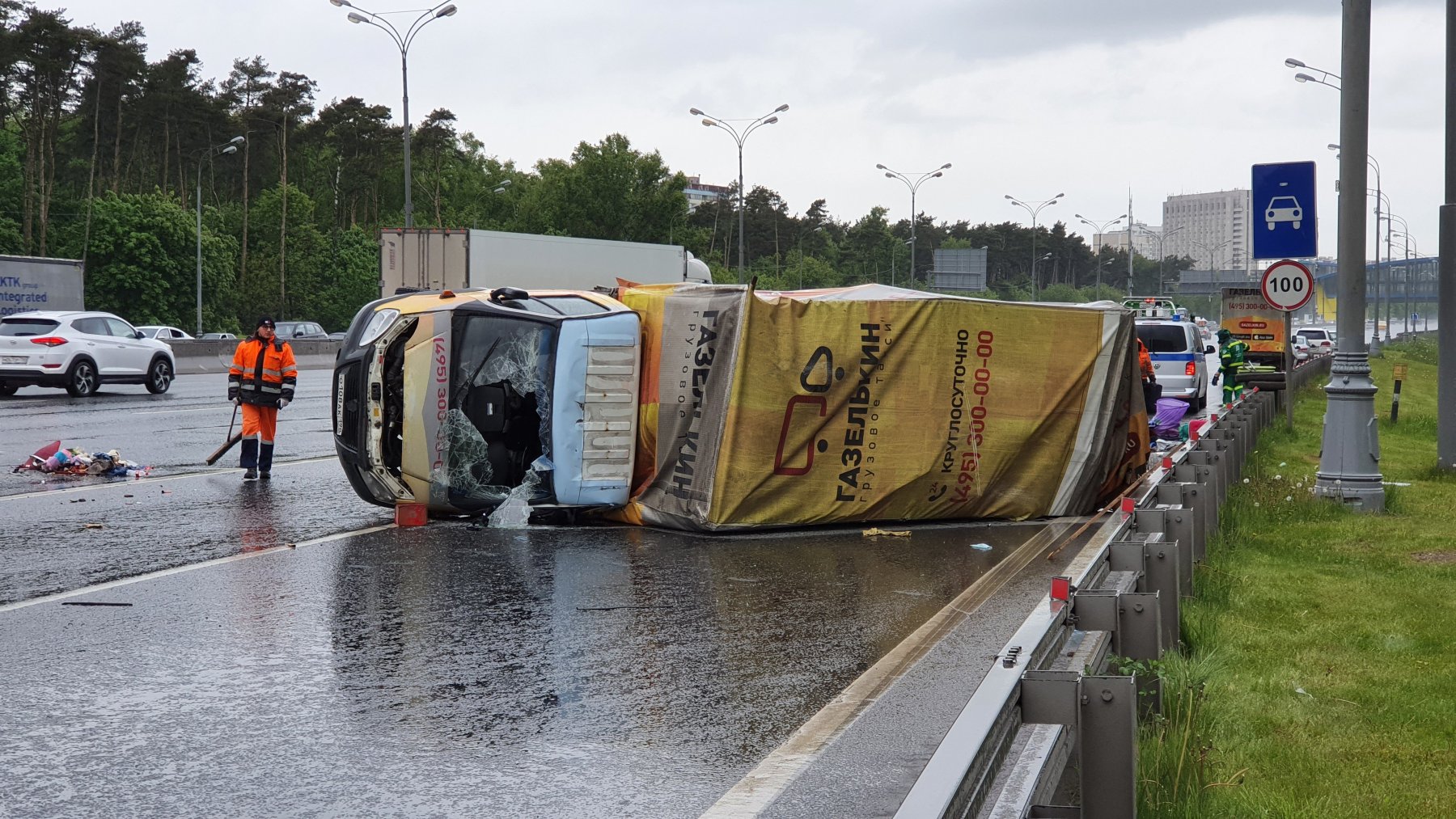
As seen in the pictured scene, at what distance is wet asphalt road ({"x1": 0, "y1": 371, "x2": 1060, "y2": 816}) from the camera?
5.13 metres

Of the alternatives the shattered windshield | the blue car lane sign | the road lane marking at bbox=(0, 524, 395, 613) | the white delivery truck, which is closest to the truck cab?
the shattered windshield

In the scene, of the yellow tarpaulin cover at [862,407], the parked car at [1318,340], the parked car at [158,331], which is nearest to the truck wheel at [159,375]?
the parked car at [158,331]

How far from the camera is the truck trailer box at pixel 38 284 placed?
35.9 m

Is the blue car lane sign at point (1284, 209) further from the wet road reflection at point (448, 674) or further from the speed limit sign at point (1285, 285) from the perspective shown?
the wet road reflection at point (448, 674)

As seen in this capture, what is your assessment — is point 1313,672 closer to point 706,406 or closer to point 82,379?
point 706,406

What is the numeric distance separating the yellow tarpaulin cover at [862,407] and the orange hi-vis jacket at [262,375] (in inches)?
178

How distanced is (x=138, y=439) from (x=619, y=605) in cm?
1240

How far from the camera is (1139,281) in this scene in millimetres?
154875

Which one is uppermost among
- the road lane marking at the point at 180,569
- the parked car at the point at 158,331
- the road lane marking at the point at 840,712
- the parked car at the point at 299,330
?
the parked car at the point at 299,330

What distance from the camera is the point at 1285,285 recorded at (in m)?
18.3

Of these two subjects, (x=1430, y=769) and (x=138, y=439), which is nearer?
(x=1430, y=769)

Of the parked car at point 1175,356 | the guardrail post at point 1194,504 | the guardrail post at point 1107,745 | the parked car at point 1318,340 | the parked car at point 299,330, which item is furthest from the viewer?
the parked car at point 1318,340

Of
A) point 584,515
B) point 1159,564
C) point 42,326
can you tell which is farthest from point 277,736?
point 42,326

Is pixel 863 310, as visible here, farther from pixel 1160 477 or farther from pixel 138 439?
pixel 138 439
